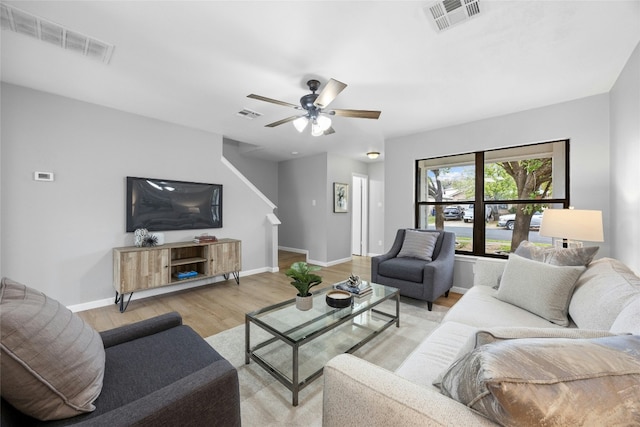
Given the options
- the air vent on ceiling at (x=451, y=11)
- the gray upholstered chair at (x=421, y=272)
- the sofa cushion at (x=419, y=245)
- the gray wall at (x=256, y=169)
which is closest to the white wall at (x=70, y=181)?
the gray wall at (x=256, y=169)

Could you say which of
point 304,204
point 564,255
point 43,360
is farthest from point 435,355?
point 304,204

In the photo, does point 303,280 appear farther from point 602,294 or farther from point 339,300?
point 602,294

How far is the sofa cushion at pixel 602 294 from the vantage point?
1.23 meters

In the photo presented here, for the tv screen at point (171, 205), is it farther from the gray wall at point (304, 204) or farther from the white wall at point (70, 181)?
the gray wall at point (304, 204)

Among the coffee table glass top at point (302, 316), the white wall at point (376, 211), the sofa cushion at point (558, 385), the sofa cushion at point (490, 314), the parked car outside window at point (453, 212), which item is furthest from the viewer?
the white wall at point (376, 211)

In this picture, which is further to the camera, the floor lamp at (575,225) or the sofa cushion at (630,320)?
the floor lamp at (575,225)

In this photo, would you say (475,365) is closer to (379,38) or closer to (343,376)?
(343,376)

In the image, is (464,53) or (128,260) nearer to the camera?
(464,53)

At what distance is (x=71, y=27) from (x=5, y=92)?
5.22ft

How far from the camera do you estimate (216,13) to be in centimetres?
166

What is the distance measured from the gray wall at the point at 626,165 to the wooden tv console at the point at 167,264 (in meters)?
4.21

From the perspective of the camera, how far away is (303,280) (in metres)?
1.96

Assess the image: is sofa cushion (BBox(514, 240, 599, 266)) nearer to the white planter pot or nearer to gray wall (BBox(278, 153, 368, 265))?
the white planter pot

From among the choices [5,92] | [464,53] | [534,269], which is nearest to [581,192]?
[534,269]
